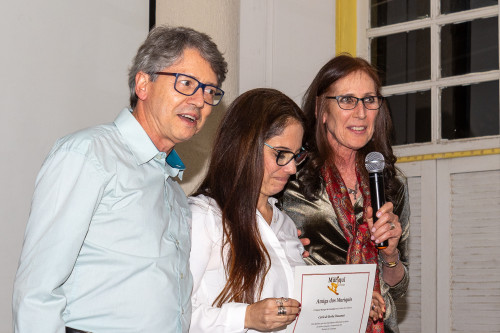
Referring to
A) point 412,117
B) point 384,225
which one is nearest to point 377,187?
point 384,225

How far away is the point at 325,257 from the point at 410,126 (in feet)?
8.25

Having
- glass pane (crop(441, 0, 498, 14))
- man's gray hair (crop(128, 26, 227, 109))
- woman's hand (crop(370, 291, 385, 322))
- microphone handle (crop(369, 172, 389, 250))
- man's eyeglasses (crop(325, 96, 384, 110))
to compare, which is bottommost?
woman's hand (crop(370, 291, 385, 322))

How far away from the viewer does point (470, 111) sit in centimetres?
505

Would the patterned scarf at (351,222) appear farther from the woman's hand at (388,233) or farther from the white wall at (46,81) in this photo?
the white wall at (46,81)

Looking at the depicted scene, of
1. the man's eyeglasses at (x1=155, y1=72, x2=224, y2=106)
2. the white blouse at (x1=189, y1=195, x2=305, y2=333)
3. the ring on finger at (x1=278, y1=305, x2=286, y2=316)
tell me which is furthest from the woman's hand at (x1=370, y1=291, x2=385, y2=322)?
the man's eyeglasses at (x1=155, y1=72, x2=224, y2=106)

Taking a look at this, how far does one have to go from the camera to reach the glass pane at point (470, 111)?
4973 mm

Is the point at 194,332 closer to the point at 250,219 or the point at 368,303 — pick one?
the point at 250,219

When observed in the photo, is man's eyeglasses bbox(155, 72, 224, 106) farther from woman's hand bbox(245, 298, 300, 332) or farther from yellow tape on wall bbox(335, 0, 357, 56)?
yellow tape on wall bbox(335, 0, 357, 56)

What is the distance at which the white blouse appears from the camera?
231 centimetres

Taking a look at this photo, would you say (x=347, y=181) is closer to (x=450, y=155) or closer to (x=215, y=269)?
(x=215, y=269)

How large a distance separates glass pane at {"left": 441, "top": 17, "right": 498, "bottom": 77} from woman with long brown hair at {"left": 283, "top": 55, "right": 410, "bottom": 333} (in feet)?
7.02

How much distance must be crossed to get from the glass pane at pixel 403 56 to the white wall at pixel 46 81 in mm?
2350

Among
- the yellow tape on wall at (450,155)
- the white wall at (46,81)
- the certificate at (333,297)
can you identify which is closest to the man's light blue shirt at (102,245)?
the certificate at (333,297)

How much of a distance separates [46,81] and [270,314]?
5.44ft
